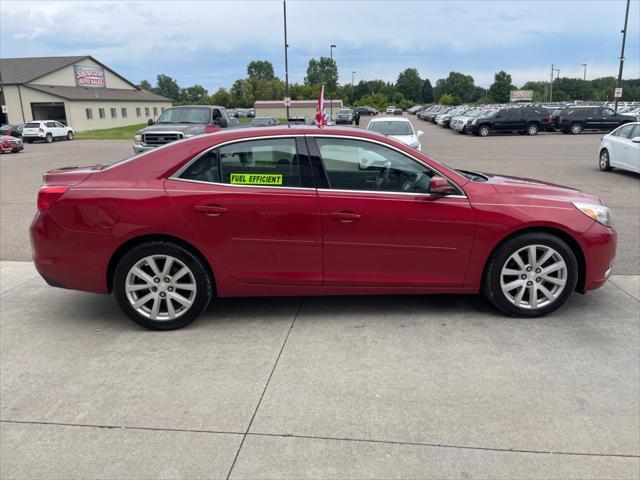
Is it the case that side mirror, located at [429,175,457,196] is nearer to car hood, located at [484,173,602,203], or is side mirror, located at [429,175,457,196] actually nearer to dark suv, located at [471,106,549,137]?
car hood, located at [484,173,602,203]

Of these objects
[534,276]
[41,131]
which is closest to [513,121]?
[534,276]

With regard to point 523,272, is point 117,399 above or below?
below

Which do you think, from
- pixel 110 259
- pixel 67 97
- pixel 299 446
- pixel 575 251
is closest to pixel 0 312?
pixel 110 259

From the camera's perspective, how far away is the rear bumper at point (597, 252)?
453cm

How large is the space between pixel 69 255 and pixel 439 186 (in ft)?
9.83

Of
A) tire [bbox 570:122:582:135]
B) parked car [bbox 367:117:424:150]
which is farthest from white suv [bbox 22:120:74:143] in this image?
tire [bbox 570:122:582:135]

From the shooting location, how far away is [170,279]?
4.34 m

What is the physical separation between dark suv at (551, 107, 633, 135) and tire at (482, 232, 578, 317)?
111 ft

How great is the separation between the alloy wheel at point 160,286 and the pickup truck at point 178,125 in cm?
1223

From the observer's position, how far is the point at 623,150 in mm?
13781

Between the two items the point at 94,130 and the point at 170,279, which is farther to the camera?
the point at 94,130

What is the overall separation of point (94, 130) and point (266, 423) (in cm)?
6480

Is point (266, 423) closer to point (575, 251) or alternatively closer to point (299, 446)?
point (299, 446)

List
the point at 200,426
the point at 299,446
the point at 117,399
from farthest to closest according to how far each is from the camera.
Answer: the point at 117,399 → the point at 200,426 → the point at 299,446
